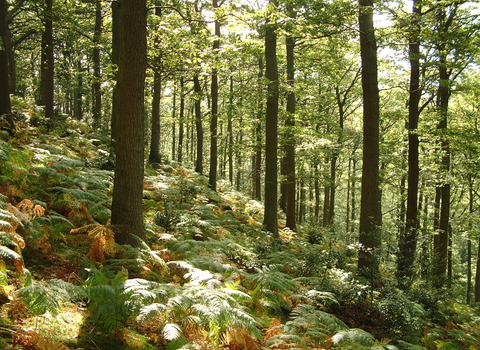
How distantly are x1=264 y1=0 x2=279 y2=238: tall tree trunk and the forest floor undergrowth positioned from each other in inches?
57.6

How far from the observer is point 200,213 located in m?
10.5

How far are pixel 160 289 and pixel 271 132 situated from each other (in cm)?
878

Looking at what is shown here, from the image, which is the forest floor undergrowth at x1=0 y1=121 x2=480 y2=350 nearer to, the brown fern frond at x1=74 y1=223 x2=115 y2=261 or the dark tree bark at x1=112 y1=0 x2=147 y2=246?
the brown fern frond at x1=74 y1=223 x2=115 y2=261

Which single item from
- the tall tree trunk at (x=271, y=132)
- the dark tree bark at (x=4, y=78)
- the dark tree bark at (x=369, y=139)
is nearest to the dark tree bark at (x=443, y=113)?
the dark tree bark at (x=369, y=139)

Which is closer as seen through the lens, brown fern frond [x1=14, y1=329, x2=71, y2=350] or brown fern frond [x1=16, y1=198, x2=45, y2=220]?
brown fern frond [x1=14, y1=329, x2=71, y2=350]

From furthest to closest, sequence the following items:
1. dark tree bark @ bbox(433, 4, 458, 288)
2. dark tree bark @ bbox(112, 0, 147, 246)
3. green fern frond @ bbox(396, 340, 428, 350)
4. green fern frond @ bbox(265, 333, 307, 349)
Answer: dark tree bark @ bbox(433, 4, 458, 288) → dark tree bark @ bbox(112, 0, 147, 246) → green fern frond @ bbox(396, 340, 428, 350) → green fern frond @ bbox(265, 333, 307, 349)

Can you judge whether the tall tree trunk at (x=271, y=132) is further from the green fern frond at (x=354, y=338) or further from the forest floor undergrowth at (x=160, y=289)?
the green fern frond at (x=354, y=338)

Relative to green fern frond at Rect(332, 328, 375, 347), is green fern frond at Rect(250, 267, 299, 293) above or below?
above

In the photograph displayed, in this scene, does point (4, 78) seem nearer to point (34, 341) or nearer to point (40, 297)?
point (40, 297)

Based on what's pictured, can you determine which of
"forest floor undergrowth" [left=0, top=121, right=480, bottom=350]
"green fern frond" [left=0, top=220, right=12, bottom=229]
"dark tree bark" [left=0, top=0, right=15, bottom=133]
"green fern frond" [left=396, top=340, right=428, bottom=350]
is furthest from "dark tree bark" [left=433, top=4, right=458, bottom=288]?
"dark tree bark" [left=0, top=0, right=15, bottom=133]

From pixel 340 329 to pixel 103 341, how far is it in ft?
11.7

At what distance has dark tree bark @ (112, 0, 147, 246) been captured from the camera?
232 inches

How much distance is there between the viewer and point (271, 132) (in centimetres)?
1221

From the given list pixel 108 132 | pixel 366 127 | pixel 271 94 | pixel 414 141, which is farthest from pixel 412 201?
pixel 108 132
